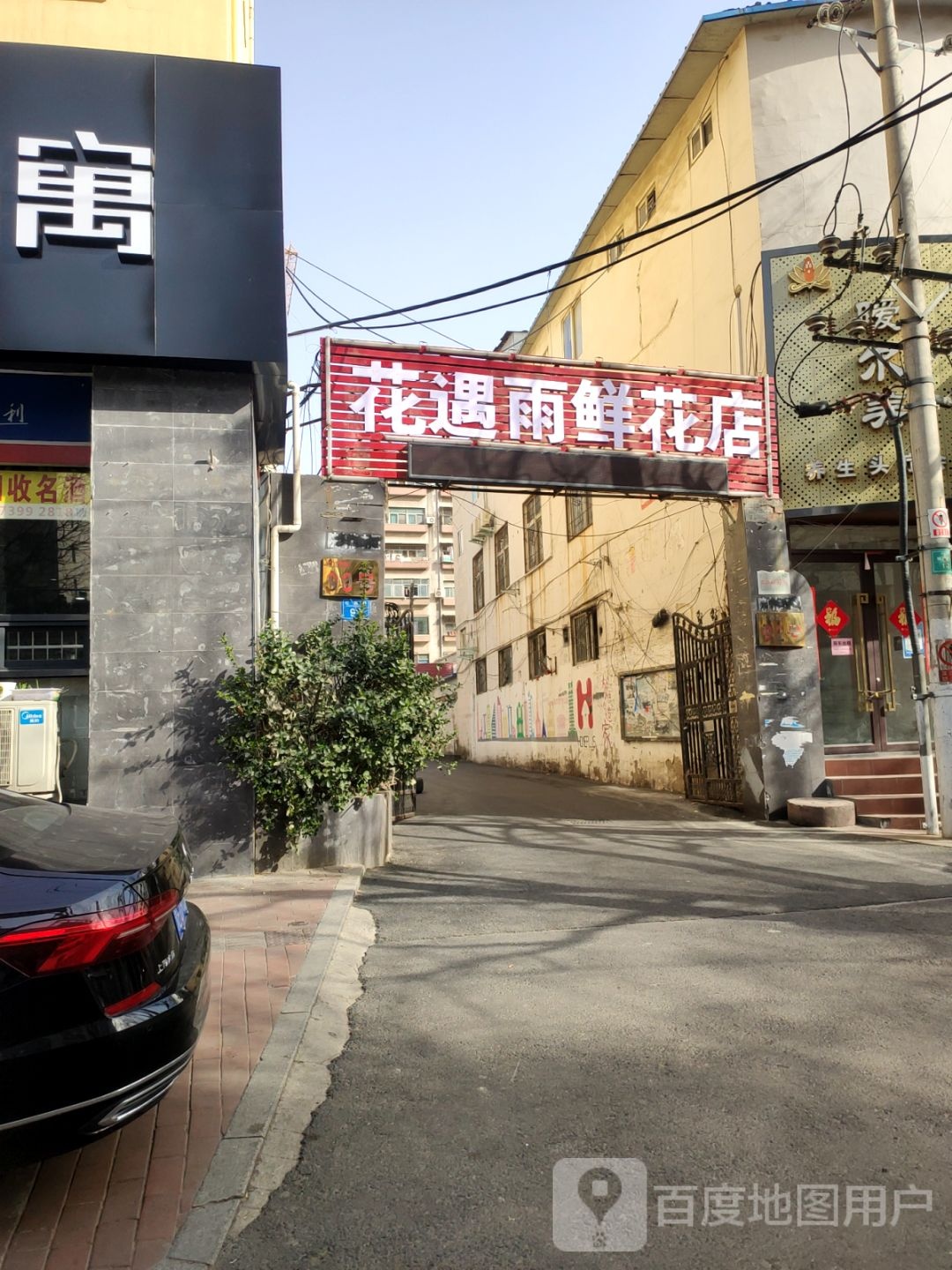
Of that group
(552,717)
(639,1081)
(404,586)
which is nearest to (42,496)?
(639,1081)

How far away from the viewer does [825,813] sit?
10344 mm

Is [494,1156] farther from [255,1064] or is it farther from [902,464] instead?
[902,464]

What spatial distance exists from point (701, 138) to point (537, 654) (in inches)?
514

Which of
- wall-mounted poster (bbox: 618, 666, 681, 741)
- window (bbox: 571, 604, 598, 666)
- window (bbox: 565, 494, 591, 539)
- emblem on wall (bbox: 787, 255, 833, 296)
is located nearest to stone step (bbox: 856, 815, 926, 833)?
wall-mounted poster (bbox: 618, 666, 681, 741)

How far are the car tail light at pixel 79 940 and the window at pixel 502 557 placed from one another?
24.7 m

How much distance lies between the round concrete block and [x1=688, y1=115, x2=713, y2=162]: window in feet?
32.0

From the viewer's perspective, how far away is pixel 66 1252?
2527mm

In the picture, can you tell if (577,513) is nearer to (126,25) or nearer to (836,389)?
(836,389)

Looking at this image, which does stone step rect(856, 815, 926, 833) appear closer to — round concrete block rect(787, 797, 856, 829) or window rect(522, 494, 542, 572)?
round concrete block rect(787, 797, 856, 829)

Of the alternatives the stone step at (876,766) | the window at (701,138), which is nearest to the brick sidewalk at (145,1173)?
the stone step at (876,766)

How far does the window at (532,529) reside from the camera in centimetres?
2355

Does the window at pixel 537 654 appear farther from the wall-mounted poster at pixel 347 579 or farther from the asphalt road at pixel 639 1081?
the asphalt road at pixel 639 1081

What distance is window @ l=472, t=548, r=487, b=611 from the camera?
102ft

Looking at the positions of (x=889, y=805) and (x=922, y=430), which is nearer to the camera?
(x=922, y=430)
